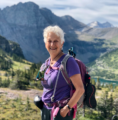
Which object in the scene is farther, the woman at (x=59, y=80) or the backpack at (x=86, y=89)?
the backpack at (x=86, y=89)

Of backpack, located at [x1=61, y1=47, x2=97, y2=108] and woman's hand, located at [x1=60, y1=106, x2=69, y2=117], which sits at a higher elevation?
backpack, located at [x1=61, y1=47, x2=97, y2=108]

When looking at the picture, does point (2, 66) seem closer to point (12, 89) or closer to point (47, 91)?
point (12, 89)

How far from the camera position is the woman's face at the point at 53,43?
19.2 ft

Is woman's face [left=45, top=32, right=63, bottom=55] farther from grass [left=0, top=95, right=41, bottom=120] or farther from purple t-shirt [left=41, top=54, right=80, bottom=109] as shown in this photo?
grass [left=0, top=95, right=41, bottom=120]

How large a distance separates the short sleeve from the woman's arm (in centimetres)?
13

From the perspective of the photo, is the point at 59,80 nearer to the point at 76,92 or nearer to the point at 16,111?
the point at 76,92

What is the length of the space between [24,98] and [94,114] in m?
30.9

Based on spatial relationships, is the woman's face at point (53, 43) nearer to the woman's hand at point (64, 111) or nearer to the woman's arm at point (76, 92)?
the woman's arm at point (76, 92)

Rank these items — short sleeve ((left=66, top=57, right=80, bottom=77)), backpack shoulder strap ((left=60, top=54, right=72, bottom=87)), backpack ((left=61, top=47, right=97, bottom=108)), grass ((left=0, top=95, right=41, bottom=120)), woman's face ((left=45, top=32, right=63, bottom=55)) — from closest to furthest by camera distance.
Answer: short sleeve ((left=66, top=57, right=80, bottom=77)) → backpack shoulder strap ((left=60, top=54, right=72, bottom=87)) → backpack ((left=61, top=47, right=97, bottom=108)) → woman's face ((left=45, top=32, right=63, bottom=55)) → grass ((left=0, top=95, right=41, bottom=120))

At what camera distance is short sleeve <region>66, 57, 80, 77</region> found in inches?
206

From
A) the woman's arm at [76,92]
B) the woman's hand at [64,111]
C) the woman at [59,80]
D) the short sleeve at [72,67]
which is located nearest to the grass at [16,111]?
the woman at [59,80]

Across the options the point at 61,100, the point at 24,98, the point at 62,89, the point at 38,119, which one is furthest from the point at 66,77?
the point at 24,98

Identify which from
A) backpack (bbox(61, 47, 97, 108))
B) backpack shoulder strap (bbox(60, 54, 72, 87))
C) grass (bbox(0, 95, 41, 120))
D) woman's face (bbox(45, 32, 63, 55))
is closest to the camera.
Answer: backpack shoulder strap (bbox(60, 54, 72, 87))

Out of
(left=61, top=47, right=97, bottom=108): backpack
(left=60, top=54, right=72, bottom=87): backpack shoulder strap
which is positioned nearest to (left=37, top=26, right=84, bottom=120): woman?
(left=60, top=54, right=72, bottom=87): backpack shoulder strap
